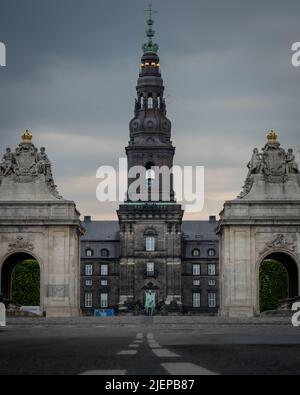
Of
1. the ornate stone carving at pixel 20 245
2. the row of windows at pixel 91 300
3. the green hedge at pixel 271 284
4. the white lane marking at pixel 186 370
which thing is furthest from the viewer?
the row of windows at pixel 91 300

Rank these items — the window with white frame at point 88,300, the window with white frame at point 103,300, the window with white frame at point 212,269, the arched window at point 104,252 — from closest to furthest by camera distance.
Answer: the window with white frame at point 103,300
the arched window at point 104,252
the window with white frame at point 88,300
the window with white frame at point 212,269

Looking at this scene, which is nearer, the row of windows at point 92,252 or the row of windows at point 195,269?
the row of windows at point 92,252

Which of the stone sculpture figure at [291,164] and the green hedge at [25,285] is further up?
the stone sculpture figure at [291,164]

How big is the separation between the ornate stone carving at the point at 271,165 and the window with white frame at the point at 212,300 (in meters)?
91.9

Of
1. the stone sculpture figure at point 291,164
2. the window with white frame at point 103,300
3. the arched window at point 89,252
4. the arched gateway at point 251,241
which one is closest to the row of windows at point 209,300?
the window with white frame at point 103,300

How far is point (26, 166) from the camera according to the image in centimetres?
8744

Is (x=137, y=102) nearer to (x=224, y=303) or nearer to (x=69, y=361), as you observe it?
(x=224, y=303)

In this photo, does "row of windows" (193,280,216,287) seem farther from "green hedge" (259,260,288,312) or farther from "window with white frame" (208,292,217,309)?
"green hedge" (259,260,288,312)

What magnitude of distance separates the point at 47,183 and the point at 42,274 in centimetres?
773

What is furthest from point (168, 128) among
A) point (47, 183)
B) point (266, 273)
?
point (47, 183)

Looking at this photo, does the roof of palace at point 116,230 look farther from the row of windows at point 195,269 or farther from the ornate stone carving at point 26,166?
the ornate stone carving at point 26,166

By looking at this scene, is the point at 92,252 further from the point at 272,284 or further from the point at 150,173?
the point at 272,284

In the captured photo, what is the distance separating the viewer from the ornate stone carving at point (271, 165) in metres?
86.6

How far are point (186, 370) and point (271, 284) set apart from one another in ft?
428
